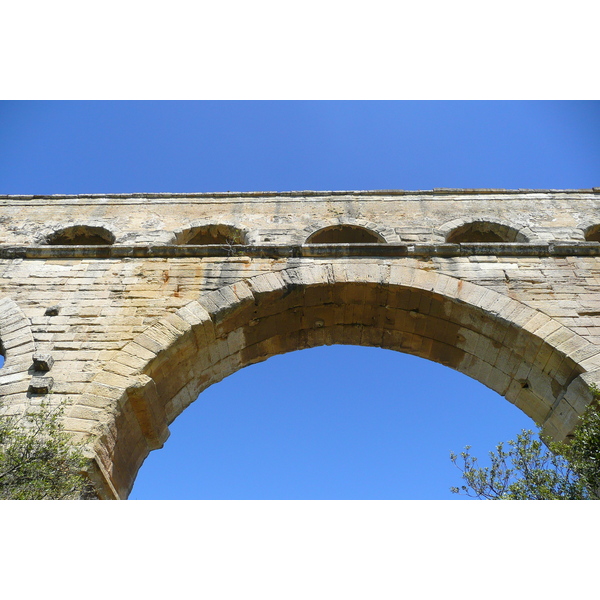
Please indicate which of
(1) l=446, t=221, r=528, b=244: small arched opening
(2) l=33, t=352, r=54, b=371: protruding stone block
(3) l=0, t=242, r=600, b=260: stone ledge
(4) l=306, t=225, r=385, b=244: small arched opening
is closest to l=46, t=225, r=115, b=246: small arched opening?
(3) l=0, t=242, r=600, b=260: stone ledge

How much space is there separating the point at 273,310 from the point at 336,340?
3.34ft

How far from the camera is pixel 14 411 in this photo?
15.6ft

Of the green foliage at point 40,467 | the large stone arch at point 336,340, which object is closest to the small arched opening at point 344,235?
the large stone arch at point 336,340

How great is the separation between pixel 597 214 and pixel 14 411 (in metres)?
8.20

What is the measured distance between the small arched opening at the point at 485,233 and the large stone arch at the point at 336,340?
6.05 feet

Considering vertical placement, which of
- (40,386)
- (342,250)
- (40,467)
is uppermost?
(342,250)

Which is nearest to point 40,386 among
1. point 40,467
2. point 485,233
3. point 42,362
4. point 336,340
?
point 42,362

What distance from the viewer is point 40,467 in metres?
3.72

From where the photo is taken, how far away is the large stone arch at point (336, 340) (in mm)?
5215

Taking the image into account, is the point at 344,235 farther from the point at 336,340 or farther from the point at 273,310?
the point at 273,310

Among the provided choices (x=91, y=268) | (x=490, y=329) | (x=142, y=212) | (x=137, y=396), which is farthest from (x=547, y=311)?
(x=142, y=212)

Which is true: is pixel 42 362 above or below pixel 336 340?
below

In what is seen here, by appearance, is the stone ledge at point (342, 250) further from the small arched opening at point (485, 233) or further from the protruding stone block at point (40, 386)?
the protruding stone block at point (40, 386)

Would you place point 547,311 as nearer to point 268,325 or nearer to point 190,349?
point 268,325
